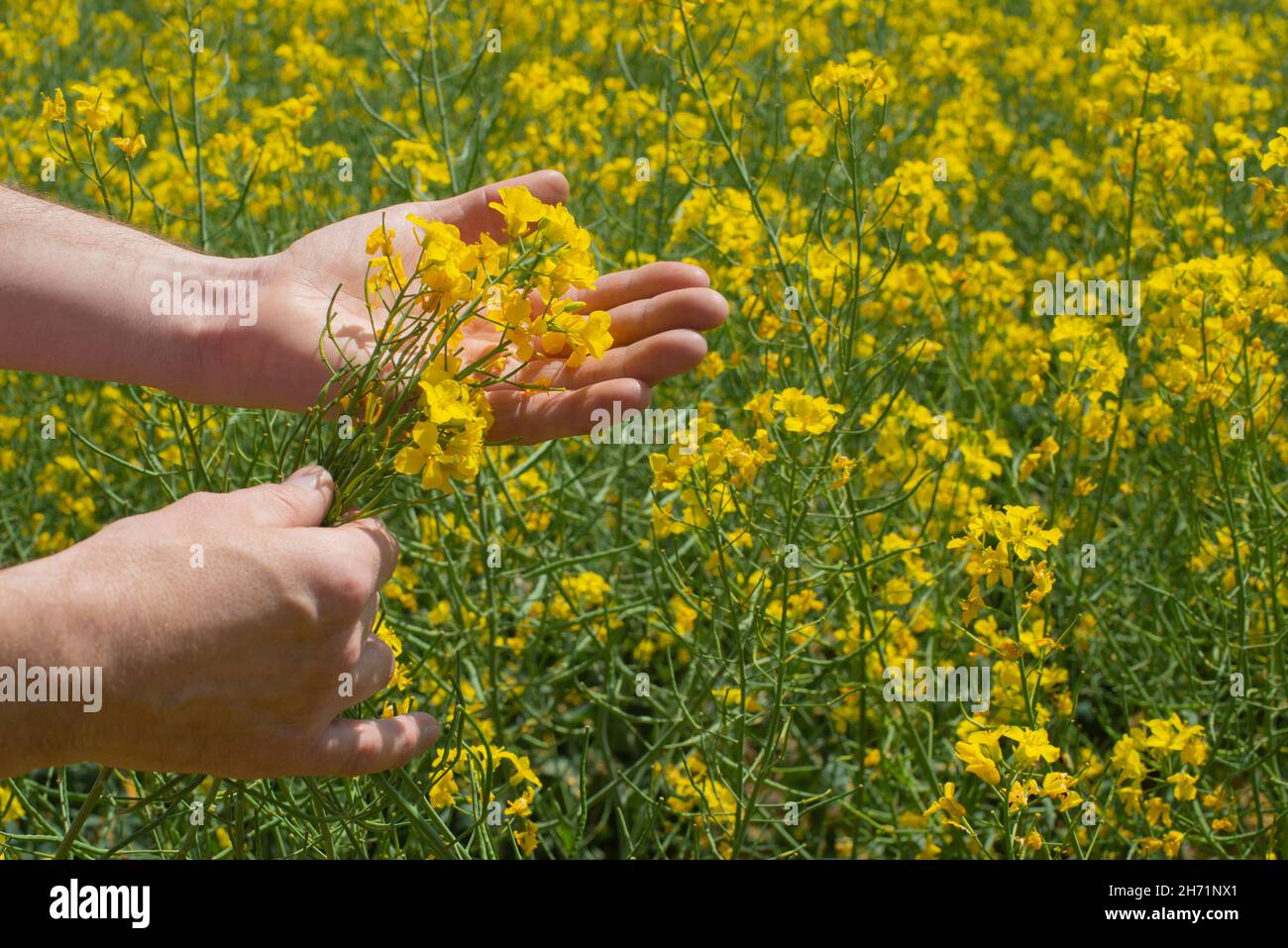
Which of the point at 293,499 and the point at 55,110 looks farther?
the point at 55,110

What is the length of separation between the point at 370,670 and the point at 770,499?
141 cm

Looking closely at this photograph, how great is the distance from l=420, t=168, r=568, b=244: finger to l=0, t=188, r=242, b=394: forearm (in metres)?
0.37

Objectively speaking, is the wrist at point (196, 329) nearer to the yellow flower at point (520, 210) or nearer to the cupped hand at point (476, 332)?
the cupped hand at point (476, 332)

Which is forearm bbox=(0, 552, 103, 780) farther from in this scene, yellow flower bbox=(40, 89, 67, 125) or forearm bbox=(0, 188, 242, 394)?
yellow flower bbox=(40, 89, 67, 125)

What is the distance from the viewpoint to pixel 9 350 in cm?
171

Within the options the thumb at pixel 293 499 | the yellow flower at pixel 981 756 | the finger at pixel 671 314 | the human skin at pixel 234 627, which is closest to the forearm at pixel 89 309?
the human skin at pixel 234 627

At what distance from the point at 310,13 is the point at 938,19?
293cm

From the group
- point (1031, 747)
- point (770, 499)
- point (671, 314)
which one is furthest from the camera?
point (770, 499)

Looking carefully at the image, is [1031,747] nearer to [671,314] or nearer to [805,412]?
[805,412]

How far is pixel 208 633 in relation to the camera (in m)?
1.20

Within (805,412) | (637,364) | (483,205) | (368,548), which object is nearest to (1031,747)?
(805,412)

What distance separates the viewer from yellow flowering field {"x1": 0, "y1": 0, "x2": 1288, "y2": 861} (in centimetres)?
165

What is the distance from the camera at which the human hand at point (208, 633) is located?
3.86 ft
